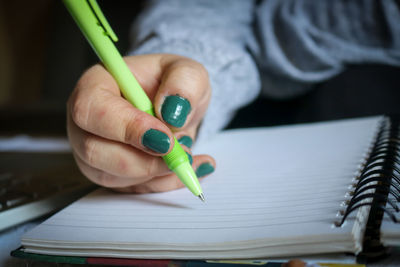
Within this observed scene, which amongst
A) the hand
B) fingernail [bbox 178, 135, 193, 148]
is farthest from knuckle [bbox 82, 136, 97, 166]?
fingernail [bbox 178, 135, 193, 148]

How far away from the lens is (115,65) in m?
0.34

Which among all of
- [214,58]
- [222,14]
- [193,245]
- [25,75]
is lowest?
[193,245]

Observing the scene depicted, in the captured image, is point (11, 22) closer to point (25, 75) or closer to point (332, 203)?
point (25, 75)

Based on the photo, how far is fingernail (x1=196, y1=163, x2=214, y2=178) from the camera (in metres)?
0.38

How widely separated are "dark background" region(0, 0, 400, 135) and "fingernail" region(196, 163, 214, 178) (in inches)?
13.2

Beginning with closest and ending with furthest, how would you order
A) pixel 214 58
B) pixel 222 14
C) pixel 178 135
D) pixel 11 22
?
pixel 178 135, pixel 214 58, pixel 222 14, pixel 11 22

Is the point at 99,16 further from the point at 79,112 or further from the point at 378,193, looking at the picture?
the point at 378,193

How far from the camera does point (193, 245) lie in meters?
0.25

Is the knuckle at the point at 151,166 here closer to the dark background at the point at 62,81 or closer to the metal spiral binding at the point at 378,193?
the metal spiral binding at the point at 378,193

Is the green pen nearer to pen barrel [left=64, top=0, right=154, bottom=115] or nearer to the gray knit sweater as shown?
pen barrel [left=64, top=0, right=154, bottom=115]

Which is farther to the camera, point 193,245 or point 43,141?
point 43,141

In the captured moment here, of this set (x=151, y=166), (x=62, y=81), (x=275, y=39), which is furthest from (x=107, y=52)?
(x=62, y=81)

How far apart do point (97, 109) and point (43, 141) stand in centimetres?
49

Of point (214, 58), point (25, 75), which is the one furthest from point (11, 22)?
point (214, 58)
